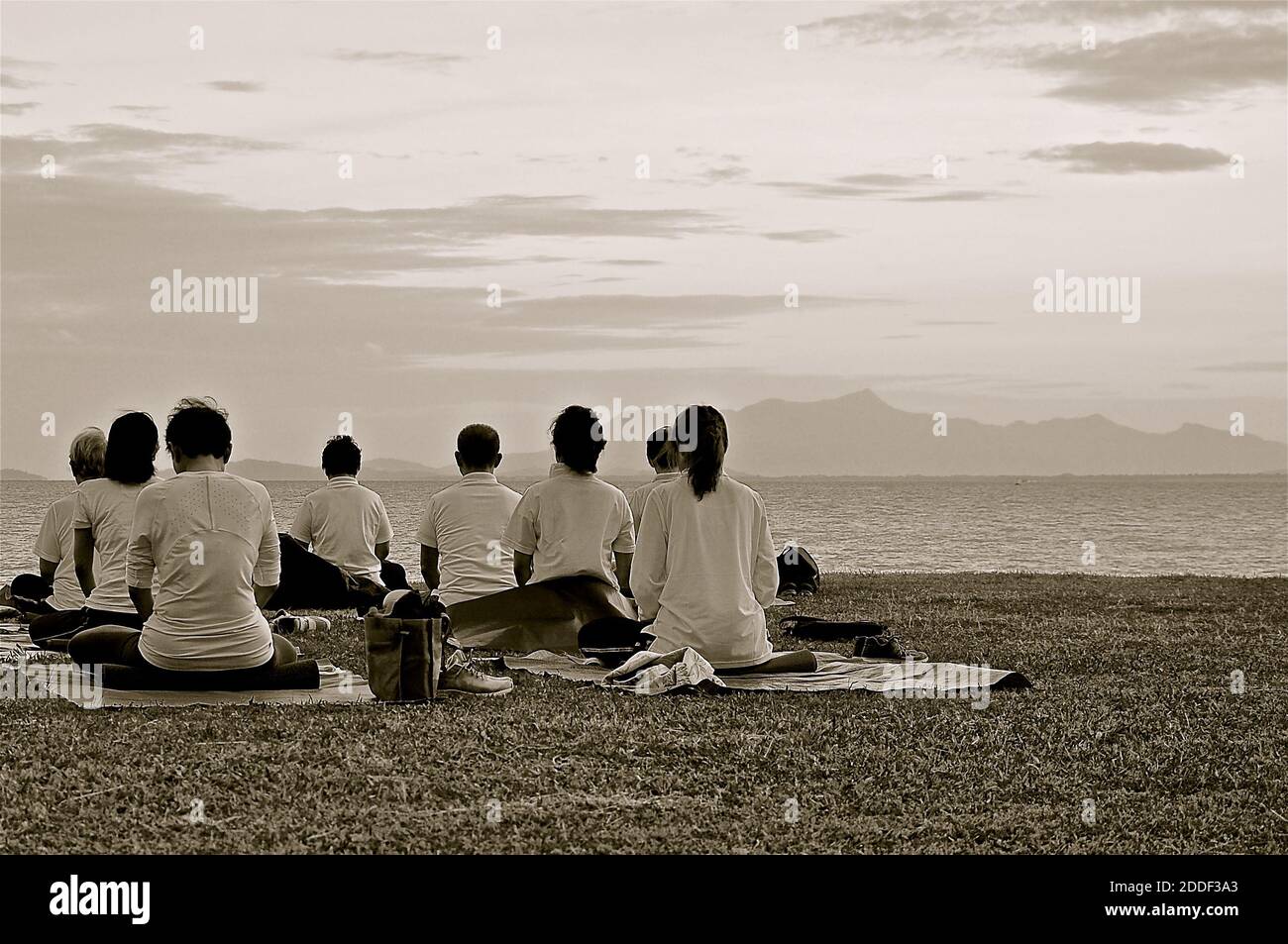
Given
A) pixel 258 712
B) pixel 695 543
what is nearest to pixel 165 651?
pixel 258 712

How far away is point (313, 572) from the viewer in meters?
12.2

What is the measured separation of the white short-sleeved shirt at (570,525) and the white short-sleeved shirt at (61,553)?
2859 millimetres

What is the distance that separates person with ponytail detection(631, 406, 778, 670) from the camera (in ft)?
26.4

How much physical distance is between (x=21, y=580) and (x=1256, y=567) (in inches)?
1417

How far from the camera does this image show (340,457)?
1262cm

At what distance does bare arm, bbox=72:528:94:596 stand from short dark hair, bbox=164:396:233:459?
2.24 metres

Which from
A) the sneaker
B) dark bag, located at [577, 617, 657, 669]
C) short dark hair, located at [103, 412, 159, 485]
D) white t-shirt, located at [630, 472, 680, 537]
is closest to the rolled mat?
short dark hair, located at [103, 412, 159, 485]

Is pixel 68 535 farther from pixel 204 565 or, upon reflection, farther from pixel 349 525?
pixel 349 525

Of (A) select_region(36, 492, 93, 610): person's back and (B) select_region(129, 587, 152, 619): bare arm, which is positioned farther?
(A) select_region(36, 492, 93, 610): person's back

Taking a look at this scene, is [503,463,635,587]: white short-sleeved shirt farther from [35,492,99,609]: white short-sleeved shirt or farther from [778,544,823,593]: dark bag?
[778,544,823,593]: dark bag

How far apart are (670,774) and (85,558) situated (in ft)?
16.5

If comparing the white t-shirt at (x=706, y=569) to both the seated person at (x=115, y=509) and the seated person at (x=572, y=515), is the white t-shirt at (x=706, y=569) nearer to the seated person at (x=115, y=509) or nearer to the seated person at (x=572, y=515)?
the seated person at (x=572, y=515)

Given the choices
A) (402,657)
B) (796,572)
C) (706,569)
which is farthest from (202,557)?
(796,572)
